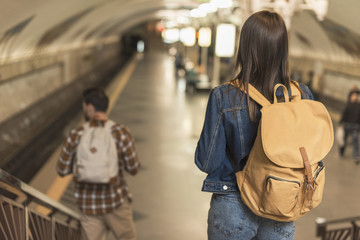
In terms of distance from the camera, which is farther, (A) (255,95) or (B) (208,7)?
→ (B) (208,7)

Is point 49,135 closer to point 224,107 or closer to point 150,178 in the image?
point 150,178

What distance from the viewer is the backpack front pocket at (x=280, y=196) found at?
61.4 inches

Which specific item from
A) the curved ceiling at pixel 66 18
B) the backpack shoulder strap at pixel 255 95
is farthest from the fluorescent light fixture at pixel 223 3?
the backpack shoulder strap at pixel 255 95

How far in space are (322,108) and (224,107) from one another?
1.22 ft

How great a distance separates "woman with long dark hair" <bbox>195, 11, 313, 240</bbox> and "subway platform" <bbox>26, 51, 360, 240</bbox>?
10.4 feet

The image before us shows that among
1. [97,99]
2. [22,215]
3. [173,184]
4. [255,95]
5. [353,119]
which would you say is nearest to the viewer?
[255,95]

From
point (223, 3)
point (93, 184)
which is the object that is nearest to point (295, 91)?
point (93, 184)

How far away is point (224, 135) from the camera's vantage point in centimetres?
175

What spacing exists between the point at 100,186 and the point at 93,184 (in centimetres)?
6

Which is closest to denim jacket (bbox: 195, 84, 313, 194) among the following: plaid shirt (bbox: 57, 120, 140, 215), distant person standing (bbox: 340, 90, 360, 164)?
plaid shirt (bbox: 57, 120, 140, 215)

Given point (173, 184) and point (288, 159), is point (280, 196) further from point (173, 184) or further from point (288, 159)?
point (173, 184)

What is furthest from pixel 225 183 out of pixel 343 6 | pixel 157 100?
pixel 157 100

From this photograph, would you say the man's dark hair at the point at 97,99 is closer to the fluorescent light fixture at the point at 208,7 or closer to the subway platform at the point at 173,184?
the subway platform at the point at 173,184

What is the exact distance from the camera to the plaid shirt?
3.31 m
